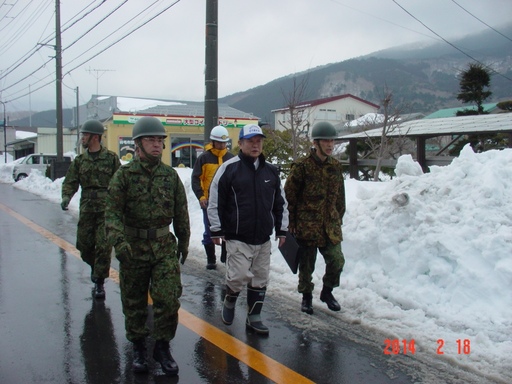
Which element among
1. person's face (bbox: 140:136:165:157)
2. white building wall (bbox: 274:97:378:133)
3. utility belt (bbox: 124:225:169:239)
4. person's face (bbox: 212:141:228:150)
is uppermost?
white building wall (bbox: 274:97:378:133)

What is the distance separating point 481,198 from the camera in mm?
6012

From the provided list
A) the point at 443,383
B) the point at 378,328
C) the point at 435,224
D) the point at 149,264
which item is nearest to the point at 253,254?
the point at 149,264

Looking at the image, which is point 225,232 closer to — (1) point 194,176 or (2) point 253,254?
(2) point 253,254

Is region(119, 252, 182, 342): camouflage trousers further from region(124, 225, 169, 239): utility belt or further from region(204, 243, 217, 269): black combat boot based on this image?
region(204, 243, 217, 269): black combat boot

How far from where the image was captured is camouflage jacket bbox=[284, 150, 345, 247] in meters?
5.18

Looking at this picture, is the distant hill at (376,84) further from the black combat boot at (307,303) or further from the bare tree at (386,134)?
the black combat boot at (307,303)

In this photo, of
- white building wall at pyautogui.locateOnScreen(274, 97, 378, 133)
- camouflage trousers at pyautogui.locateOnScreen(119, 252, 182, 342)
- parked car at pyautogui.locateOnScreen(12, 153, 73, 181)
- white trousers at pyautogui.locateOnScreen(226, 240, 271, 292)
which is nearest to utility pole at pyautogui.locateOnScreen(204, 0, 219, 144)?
white trousers at pyautogui.locateOnScreen(226, 240, 271, 292)

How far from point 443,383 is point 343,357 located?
814mm

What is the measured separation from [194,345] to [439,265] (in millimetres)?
2767

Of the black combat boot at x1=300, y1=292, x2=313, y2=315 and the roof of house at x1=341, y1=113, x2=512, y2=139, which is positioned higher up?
the roof of house at x1=341, y1=113, x2=512, y2=139

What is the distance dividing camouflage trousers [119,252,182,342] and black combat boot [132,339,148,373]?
0.06 metres
